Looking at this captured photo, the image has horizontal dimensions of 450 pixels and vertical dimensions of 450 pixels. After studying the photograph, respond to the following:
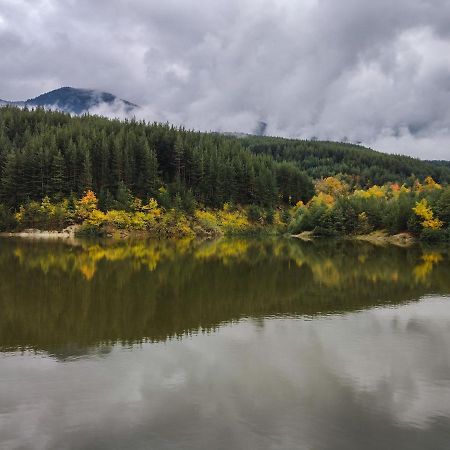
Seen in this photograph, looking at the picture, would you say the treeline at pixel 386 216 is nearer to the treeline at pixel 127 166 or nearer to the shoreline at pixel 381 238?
the shoreline at pixel 381 238

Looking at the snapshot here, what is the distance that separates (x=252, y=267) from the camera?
5269 centimetres

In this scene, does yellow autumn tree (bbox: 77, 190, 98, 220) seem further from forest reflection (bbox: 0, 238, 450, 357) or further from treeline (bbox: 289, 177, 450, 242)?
treeline (bbox: 289, 177, 450, 242)

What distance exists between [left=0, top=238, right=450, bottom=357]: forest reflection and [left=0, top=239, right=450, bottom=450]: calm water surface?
174mm

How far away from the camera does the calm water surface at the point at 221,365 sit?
45.5 ft

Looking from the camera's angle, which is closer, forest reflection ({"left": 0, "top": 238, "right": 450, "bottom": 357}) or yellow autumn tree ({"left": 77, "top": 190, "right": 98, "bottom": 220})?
forest reflection ({"left": 0, "top": 238, "right": 450, "bottom": 357})

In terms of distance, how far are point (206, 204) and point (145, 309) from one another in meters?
108

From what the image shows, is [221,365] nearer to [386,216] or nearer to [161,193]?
[386,216]

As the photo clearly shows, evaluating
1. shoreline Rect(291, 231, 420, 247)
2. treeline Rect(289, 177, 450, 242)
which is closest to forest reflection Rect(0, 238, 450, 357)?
shoreline Rect(291, 231, 420, 247)

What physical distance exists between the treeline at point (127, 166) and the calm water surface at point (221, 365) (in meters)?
83.0

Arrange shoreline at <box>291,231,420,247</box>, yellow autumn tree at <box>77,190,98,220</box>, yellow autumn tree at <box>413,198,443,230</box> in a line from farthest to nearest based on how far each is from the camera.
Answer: yellow autumn tree at <box>77,190,98,220</box>, shoreline at <box>291,231,420,247</box>, yellow autumn tree at <box>413,198,443,230</box>

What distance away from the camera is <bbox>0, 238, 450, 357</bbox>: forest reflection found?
2480 cm

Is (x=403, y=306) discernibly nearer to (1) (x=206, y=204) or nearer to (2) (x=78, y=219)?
(2) (x=78, y=219)

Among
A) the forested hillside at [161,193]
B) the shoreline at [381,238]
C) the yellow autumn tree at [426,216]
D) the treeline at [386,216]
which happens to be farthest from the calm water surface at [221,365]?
the forested hillside at [161,193]

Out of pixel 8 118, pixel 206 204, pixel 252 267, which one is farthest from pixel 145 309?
pixel 8 118
